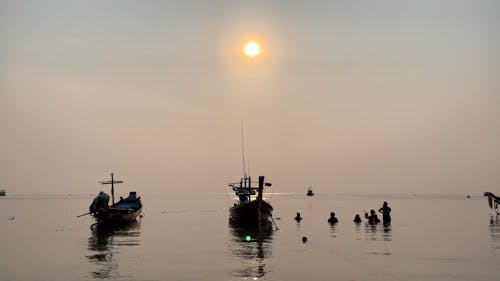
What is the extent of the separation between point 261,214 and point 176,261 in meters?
28.8

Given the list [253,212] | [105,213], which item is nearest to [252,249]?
[253,212]

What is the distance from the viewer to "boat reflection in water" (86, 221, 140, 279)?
26.9 metres

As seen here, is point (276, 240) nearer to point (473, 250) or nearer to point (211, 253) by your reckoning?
point (211, 253)

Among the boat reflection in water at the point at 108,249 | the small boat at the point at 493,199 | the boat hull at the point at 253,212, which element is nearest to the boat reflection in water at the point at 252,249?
the boat hull at the point at 253,212

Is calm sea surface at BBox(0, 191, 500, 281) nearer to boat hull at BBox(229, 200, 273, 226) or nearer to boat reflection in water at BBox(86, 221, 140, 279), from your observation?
boat reflection in water at BBox(86, 221, 140, 279)

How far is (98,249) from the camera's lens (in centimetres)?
3806

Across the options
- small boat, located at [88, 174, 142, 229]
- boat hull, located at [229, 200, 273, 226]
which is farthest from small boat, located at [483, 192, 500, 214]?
small boat, located at [88, 174, 142, 229]

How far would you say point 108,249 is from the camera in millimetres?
37781

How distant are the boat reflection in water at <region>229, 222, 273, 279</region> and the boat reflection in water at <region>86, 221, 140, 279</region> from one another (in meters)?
6.28

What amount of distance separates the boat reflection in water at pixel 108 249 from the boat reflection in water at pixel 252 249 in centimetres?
628

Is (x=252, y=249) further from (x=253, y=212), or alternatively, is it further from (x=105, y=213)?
(x=105, y=213)

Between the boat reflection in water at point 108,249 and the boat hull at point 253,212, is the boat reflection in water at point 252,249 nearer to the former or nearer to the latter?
the boat hull at point 253,212

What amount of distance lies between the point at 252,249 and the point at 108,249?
1042cm

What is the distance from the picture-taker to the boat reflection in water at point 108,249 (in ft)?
88.3
